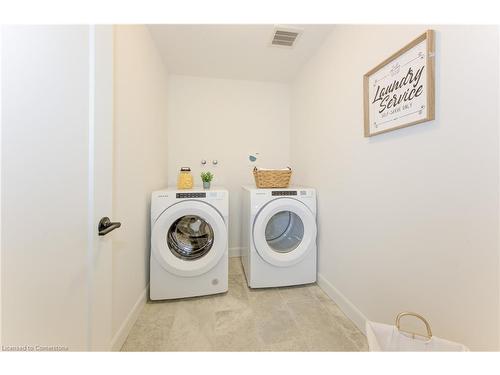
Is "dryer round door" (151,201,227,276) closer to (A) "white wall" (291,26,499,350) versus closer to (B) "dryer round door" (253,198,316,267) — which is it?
(B) "dryer round door" (253,198,316,267)

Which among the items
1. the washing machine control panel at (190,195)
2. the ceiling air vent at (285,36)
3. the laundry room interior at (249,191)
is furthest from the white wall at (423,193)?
the washing machine control panel at (190,195)

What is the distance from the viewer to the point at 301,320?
55.4 inches

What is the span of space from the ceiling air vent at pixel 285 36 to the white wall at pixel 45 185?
1514mm

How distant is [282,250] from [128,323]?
1.30 m

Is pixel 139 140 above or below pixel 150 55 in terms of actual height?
below

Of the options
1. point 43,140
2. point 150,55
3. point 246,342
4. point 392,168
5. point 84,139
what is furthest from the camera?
point 150,55

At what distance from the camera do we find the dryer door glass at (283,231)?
6.27 ft

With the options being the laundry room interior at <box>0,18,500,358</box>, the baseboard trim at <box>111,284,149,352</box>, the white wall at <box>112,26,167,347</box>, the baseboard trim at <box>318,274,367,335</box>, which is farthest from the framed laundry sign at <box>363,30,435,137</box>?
the baseboard trim at <box>111,284,149,352</box>

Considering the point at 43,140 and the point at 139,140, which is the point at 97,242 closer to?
the point at 43,140

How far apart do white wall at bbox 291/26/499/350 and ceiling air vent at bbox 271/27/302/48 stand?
1.06 ft

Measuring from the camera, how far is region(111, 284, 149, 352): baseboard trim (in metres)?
1.12

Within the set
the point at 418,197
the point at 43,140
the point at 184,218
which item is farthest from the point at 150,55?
the point at 418,197
